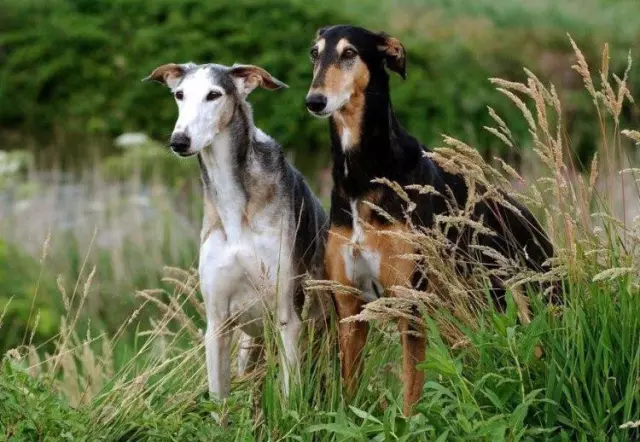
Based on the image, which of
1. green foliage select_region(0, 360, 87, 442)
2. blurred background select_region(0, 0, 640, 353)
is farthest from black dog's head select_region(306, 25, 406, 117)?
blurred background select_region(0, 0, 640, 353)

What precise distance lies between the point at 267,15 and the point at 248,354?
9.05 m

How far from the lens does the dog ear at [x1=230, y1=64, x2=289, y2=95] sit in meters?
5.80

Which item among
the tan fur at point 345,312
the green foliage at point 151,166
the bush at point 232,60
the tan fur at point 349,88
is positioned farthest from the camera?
the bush at point 232,60

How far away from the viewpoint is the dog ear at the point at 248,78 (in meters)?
5.80

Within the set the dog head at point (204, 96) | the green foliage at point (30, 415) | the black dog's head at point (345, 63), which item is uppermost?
the black dog's head at point (345, 63)

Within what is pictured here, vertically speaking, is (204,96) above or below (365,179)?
above

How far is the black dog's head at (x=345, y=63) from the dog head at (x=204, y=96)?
0.37m

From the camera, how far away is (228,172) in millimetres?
5820

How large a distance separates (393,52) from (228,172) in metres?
0.88

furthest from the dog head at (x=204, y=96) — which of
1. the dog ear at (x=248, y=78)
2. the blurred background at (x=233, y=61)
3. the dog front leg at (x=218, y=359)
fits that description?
the blurred background at (x=233, y=61)

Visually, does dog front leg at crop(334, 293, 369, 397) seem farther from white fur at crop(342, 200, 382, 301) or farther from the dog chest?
the dog chest

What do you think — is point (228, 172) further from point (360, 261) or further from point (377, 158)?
point (360, 261)

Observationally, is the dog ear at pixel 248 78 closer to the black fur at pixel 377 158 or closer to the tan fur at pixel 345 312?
the black fur at pixel 377 158

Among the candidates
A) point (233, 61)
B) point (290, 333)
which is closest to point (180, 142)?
point (290, 333)
